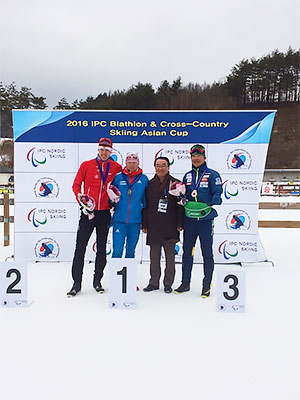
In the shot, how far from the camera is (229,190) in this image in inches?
205

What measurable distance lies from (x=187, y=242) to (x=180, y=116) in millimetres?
2052

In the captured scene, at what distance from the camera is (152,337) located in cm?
283

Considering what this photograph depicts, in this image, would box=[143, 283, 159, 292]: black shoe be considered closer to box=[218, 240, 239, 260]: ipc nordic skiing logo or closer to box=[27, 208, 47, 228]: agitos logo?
→ box=[218, 240, 239, 260]: ipc nordic skiing logo

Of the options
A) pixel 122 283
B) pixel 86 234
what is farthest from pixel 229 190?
pixel 122 283

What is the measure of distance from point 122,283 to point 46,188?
2.40 meters

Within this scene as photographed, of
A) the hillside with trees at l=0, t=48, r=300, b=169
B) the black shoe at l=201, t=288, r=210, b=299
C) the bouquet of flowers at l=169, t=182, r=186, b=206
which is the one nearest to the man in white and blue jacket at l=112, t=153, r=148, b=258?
the bouquet of flowers at l=169, t=182, r=186, b=206

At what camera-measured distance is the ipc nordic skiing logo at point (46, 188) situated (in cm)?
527

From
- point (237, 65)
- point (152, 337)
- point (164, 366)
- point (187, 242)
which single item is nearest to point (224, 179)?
point (187, 242)

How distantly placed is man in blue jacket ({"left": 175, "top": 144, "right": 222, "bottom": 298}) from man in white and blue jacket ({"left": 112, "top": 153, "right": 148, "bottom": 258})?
1.62 feet

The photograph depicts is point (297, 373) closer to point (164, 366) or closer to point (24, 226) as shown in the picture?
point (164, 366)

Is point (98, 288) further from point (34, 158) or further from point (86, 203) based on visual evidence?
point (34, 158)

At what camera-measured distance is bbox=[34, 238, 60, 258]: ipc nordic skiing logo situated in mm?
5320

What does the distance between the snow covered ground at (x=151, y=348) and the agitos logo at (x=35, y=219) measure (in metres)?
1.30

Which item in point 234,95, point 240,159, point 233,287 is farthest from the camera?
point 234,95
